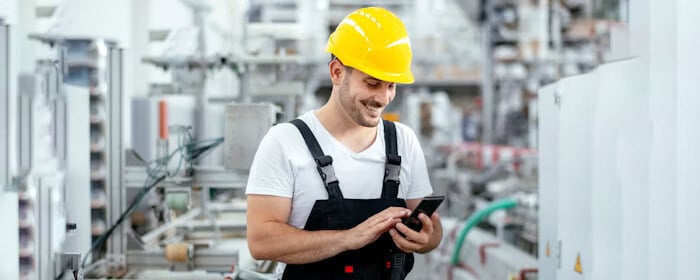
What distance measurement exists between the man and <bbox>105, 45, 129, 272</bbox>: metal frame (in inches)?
57.9

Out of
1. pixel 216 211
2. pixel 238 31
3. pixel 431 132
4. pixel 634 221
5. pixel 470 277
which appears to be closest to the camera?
pixel 634 221

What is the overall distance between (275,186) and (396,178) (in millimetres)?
357

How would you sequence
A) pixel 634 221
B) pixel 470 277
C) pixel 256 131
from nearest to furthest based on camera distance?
pixel 634 221, pixel 256 131, pixel 470 277

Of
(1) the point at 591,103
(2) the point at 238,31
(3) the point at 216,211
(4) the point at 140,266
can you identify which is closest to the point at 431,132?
(2) the point at 238,31

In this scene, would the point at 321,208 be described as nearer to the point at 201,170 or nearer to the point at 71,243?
the point at 71,243

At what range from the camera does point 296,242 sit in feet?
6.28

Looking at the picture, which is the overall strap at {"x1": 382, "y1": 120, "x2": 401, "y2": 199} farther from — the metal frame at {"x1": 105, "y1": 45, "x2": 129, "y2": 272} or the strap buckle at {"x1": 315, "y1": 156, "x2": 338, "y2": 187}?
the metal frame at {"x1": 105, "y1": 45, "x2": 129, "y2": 272}

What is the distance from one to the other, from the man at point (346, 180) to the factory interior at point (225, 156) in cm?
56

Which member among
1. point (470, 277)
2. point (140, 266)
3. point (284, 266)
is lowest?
Result: point (470, 277)

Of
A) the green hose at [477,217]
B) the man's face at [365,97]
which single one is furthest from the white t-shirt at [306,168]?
the green hose at [477,217]

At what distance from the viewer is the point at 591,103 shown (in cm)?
217

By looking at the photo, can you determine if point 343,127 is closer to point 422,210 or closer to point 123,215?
point 422,210

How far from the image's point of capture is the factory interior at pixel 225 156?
5.85 feet

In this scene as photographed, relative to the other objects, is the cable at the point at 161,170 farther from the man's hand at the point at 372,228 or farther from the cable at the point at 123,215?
the man's hand at the point at 372,228
